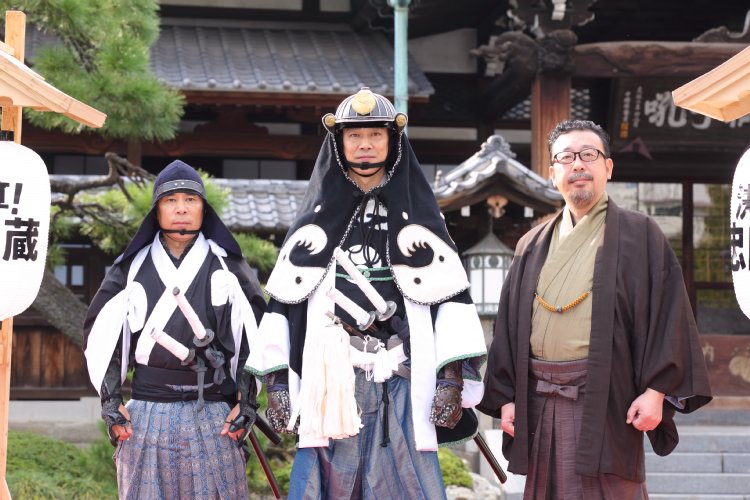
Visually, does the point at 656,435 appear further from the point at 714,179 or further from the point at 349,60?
the point at 714,179

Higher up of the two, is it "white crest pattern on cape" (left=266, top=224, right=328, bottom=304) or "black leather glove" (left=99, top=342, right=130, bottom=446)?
"white crest pattern on cape" (left=266, top=224, right=328, bottom=304)

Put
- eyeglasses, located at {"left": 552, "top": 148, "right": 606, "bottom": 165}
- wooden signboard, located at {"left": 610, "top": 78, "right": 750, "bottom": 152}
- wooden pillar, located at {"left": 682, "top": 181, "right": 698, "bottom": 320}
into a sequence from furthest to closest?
wooden pillar, located at {"left": 682, "top": 181, "right": 698, "bottom": 320} < wooden signboard, located at {"left": 610, "top": 78, "right": 750, "bottom": 152} < eyeglasses, located at {"left": 552, "top": 148, "right": 606, "bottom": 165}

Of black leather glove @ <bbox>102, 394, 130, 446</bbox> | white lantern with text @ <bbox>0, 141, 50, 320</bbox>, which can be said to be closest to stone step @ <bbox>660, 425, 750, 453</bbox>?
black leather glove @ <bbox>102, 394, 130, 446</bbox>

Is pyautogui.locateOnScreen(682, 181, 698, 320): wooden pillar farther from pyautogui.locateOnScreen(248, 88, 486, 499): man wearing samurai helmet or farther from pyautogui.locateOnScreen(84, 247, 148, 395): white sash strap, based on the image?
pyautogui.locateOnScreen(84, 247, 148, 395): white sash strap

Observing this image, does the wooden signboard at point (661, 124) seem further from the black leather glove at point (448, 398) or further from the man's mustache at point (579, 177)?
the black leather glove at point (448, 398)

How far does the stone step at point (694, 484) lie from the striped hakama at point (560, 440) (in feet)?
15.0

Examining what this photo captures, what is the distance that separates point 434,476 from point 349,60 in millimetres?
8142

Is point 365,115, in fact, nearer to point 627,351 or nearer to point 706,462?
point 627,351

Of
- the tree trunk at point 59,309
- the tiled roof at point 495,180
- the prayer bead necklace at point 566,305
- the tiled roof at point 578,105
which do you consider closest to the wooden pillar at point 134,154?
the tree trunk at point 59,309

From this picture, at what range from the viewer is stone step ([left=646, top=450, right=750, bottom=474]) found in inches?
380

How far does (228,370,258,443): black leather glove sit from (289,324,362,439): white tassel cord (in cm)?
65

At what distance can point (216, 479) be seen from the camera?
17.5 feet

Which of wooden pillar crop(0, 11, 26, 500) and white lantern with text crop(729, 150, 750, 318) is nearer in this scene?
white lantern with text crop(729, 150, 750, 318)

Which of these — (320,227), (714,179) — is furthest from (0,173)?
(714,179)
